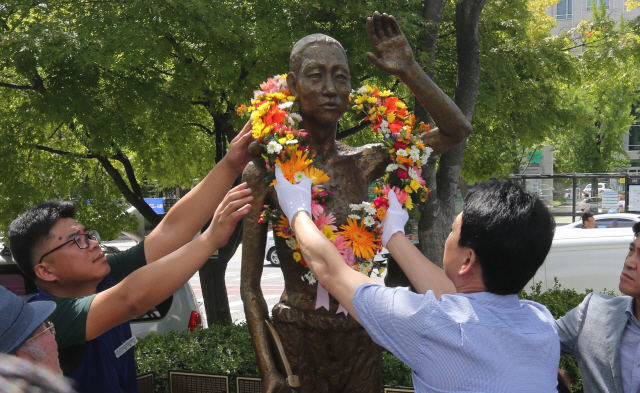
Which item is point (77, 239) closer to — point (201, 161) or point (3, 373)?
point (3, 373)

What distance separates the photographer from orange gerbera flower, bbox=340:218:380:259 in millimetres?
2939

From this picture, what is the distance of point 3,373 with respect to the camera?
77 cm

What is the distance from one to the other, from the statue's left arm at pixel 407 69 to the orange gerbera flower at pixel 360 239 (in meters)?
0.73

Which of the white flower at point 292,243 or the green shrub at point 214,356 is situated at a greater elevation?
the white flower at point 292,243

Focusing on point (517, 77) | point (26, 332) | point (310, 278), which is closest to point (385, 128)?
point (310, 278)

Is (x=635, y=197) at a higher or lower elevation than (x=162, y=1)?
lower

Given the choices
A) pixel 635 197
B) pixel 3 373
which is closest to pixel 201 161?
pixel 3 373

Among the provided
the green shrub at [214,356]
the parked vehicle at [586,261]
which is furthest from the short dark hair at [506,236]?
the parked vehicle at [586,261]

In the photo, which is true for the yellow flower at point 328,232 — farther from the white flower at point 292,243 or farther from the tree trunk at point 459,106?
the tree trunk at point 459,106

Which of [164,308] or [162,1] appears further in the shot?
[164,308]

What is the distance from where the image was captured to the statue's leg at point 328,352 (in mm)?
2988

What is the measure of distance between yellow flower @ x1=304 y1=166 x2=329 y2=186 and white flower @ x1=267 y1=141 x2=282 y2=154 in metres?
0.19

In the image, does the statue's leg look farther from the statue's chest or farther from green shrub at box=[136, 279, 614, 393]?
green shrub at box=[136, 279, 614, 393]

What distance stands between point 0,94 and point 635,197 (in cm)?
1577
